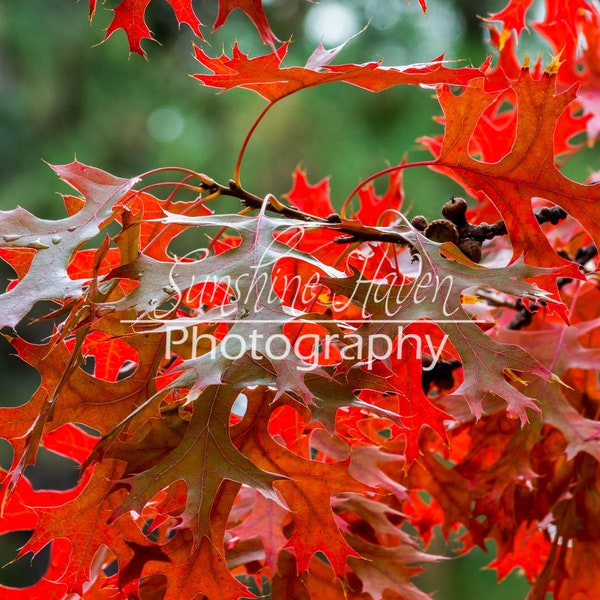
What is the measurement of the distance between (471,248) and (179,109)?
369cm

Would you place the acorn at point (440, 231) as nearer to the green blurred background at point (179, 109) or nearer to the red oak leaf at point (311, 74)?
the red oak leaf at point (311, 74)

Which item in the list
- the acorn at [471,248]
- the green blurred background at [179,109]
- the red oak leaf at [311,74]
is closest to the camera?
the red oak leaf at [311,74]

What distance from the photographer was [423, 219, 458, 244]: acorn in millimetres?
702

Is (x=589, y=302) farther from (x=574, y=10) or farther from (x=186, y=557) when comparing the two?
(x=186, y=557)

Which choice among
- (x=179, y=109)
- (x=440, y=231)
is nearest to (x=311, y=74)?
(x=440, y=231)

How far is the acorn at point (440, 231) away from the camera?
0.70 m

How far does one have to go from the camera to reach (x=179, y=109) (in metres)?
4.22

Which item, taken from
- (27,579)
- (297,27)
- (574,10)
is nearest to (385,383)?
(574,10)

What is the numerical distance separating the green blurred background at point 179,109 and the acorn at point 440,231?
289 centimetres

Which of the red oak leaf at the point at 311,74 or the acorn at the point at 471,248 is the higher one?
the red oak leaf at the point at 311,74

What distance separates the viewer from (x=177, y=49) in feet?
14.7

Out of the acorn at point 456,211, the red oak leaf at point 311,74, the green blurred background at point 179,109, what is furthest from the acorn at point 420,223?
the green blurred background at point 179,109

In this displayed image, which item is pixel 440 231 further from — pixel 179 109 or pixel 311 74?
pixel 179 109

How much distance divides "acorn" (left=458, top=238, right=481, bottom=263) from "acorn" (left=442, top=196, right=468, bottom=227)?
0.02m
